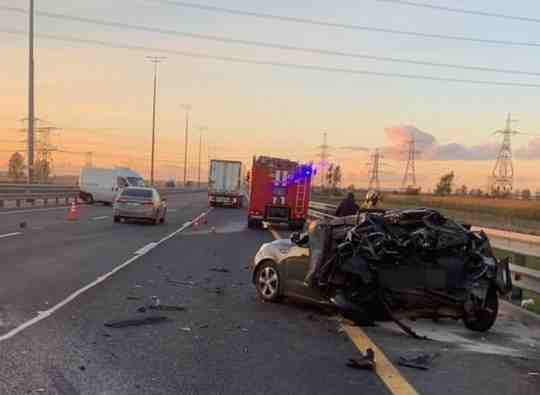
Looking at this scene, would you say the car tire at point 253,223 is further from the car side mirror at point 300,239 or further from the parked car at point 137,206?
the car side mirror at point 300,239

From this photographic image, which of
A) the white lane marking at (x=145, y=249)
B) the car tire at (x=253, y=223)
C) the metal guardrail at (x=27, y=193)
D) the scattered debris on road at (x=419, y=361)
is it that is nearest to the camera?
the scattered debris on road at (x=419, y=361)

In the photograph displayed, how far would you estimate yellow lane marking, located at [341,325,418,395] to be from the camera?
16.5ft

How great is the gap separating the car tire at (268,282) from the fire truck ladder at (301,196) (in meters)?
16.1

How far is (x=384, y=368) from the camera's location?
5.60 metres

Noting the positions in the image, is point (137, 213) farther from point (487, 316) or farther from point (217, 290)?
point (487, 316)

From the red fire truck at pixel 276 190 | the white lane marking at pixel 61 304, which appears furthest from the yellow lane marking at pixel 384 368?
the red fire truck at pixel 276 190

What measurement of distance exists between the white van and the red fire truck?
18488 mm

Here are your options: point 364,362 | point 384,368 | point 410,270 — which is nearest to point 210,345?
point 364,362

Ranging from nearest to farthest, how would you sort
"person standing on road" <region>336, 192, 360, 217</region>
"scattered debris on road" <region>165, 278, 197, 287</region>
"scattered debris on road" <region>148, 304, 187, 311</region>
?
"scattered debris on road" <region>148, 304, 187, 311</region>
"scattered debris on road" <region>165, 278, 197, 287</region>
"person standing on road" <region>336, 192, 360, 217</region>

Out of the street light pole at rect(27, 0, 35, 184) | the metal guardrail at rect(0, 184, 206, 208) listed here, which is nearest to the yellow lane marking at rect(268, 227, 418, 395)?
the metal guardrail at rect(0, 184, 206, 208)

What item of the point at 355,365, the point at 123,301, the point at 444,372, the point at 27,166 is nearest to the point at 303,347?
the point at 355,365

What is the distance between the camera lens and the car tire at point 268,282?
28.2 ft

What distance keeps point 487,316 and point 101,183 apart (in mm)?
36907

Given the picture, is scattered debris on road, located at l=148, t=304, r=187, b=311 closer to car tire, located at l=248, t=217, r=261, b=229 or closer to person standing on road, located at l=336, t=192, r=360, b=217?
person standing on road, located at l=336, t=192, r=360, b=217
